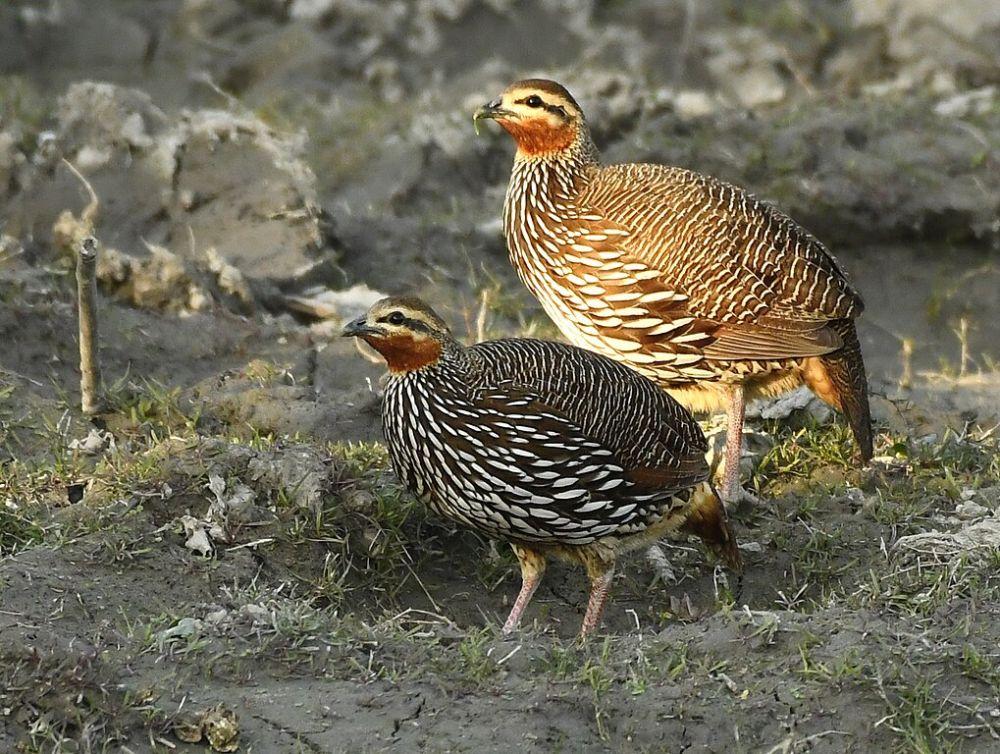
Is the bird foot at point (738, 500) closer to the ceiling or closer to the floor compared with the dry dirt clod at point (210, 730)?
closer to the floor

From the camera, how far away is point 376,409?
7109mm

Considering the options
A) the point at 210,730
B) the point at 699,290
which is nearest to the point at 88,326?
the point at 699,290

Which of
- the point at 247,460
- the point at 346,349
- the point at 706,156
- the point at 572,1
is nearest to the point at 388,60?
the point at 572,1

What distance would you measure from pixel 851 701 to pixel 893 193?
5733 millimetres

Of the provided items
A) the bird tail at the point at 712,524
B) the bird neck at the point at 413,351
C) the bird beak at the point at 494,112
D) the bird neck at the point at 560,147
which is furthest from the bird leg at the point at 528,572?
the bird beak at the point at 494,112

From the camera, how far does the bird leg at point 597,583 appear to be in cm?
596

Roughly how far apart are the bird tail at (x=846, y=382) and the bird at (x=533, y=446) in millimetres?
1064

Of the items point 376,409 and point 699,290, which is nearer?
point 699,290

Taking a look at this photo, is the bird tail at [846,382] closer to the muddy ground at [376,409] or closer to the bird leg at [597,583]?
the muddy ground at [376,409]

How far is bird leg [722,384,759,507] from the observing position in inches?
266

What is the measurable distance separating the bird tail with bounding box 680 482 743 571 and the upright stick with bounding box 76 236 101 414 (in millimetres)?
2398

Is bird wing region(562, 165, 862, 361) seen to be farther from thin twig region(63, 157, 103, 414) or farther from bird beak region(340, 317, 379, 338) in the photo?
thin twig region(63, 157, 103, 414)

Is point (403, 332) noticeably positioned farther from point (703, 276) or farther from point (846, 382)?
point (846, 382)

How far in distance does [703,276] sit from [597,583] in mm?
1492
